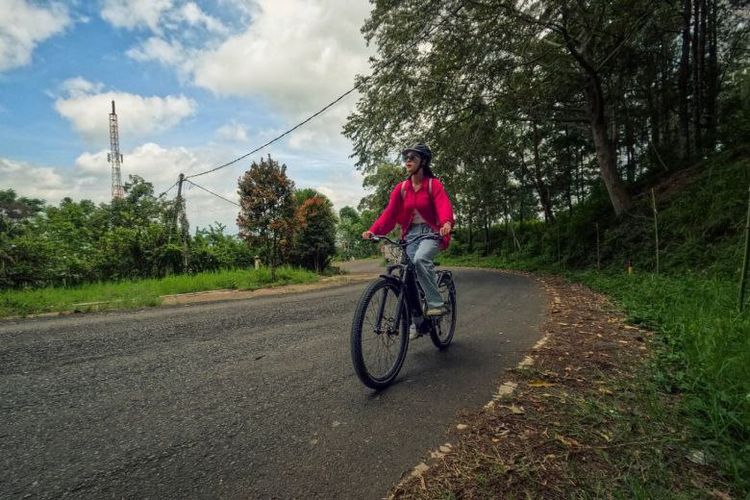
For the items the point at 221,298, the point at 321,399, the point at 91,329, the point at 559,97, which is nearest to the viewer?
the point at 321,399

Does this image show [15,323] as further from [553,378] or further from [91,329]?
[553,378]

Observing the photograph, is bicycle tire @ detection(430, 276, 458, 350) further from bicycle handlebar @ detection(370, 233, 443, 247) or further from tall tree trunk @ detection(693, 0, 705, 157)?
tall tree trunk @ detection(693, 0, 705, 157)

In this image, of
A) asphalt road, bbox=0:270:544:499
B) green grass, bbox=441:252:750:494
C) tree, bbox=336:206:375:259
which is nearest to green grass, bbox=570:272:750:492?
green grass, bbox=441:252:750:494

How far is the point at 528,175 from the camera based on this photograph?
22.4 metres

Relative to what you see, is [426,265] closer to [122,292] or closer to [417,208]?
[417,208]

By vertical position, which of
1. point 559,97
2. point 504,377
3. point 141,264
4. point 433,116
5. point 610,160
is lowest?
point 504,377

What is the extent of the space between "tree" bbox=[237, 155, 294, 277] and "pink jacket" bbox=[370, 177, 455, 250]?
9.33 metres

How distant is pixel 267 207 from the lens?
12672mm

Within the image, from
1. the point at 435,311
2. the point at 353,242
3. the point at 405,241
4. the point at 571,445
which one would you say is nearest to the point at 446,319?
the point at 435,311

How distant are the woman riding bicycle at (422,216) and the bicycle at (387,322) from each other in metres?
0.10

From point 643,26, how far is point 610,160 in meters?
4.17

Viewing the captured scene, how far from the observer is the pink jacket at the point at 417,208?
336cm

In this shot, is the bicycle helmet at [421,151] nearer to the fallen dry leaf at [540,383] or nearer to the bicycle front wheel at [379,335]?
the bicycle front wheel at [379,335]

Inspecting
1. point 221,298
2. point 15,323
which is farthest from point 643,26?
point 15,323
